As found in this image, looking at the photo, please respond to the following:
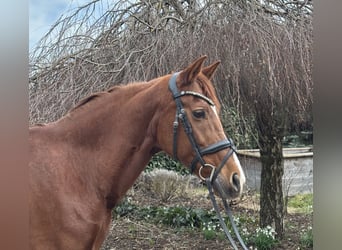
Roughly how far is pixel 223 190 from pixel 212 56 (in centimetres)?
46

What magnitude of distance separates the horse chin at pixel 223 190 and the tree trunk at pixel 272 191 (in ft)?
0.58

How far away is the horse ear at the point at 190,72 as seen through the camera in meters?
1.18

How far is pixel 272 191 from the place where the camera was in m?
1.35

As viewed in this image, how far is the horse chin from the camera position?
1.17m

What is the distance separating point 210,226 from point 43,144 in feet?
2.03

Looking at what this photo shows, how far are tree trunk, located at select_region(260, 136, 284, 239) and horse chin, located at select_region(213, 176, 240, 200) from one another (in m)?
0.18

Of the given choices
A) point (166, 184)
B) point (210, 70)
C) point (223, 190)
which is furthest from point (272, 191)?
point (210, 70)

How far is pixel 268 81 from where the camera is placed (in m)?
1.34

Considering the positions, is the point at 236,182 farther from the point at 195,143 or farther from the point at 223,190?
the point at 195,143

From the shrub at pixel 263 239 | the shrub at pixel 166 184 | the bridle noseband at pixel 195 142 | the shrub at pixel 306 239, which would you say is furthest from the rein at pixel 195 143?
the shrub at pixel 306 239

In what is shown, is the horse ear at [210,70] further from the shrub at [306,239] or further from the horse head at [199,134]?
the shrub at [306,239]

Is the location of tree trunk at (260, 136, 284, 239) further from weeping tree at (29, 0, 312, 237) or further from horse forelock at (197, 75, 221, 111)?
horse forelock at (197, 75, 221, 111)

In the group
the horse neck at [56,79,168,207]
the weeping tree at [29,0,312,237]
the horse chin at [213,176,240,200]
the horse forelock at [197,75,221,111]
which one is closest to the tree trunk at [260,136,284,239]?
the weeping tree at [29,0,312,237]
